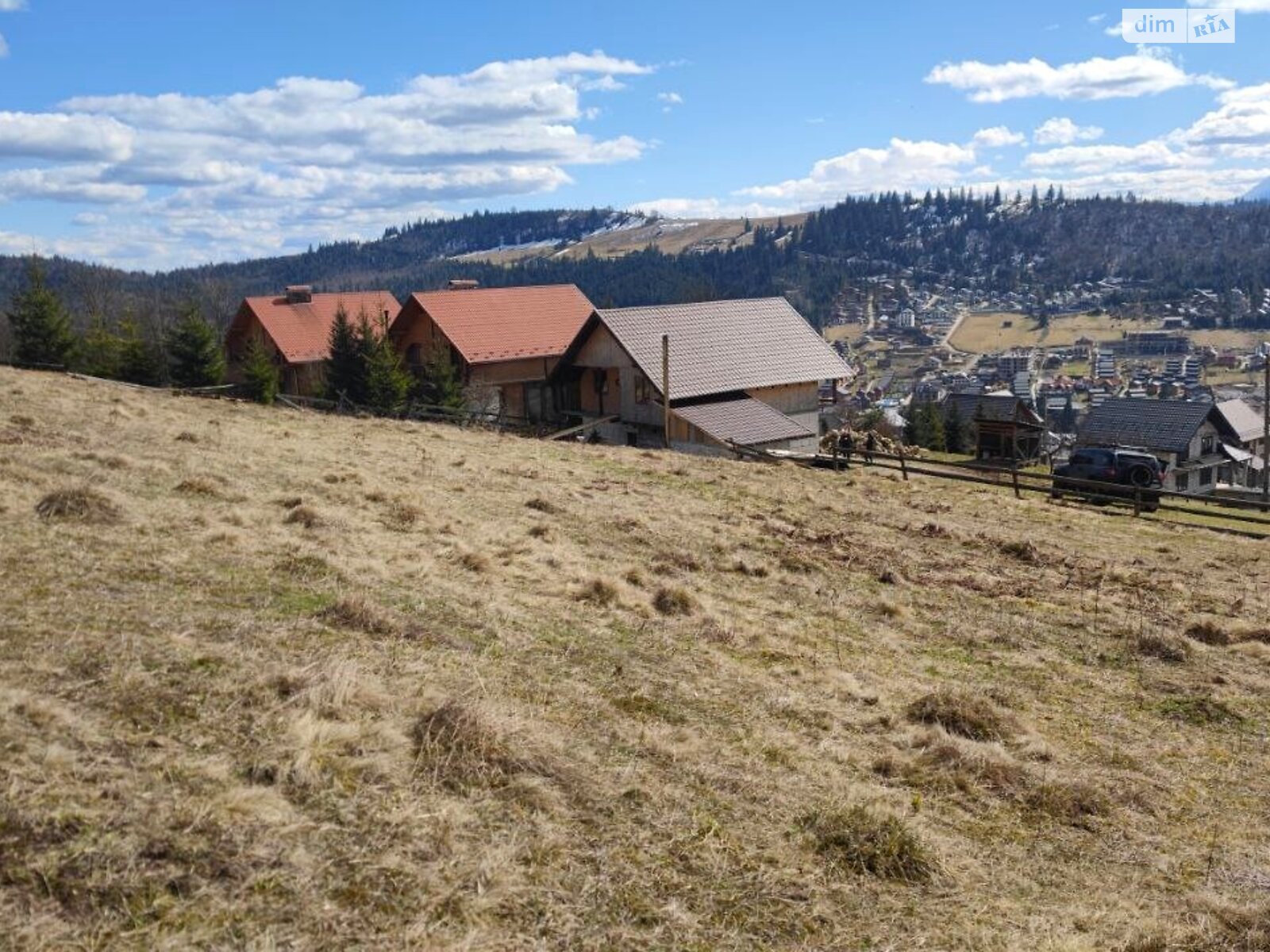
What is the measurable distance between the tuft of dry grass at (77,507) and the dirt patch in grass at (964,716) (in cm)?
987

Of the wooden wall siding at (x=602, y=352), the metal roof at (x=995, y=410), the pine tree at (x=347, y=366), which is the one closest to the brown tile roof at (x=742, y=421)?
the wooden wall siding at (x=602, y=352)

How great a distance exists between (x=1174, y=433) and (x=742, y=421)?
129 feet

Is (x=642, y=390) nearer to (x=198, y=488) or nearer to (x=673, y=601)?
(x=198, y=488)

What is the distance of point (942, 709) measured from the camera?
32.9 feet

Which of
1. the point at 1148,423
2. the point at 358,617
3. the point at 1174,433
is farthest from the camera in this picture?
the point at 1148,423

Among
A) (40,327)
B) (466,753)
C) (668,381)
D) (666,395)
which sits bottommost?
(466,753)

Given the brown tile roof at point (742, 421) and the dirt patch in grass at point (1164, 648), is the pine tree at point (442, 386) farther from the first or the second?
the dirt patch in grass at point (1164, 648)

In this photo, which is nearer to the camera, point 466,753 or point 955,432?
point 466,753

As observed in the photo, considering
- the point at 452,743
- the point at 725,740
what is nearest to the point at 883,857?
the point at 725,740

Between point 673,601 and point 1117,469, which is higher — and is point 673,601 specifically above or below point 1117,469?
above

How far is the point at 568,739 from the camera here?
316 inches

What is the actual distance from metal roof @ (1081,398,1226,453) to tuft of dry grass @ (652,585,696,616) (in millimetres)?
60514

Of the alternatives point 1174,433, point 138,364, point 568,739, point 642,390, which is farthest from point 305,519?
point 1174,433

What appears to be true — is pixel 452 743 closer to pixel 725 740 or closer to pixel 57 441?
pixel 725 740
